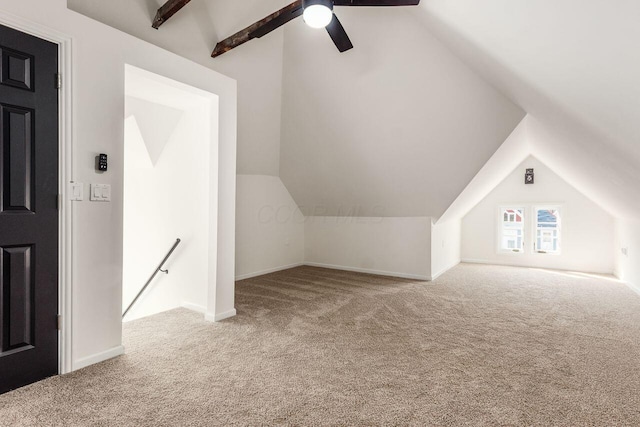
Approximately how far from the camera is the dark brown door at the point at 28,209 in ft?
6.01

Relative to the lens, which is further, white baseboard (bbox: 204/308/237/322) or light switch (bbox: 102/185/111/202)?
white baseboard (bbox: 204/308/237/322)

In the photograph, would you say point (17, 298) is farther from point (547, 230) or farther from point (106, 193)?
point (547, 230)

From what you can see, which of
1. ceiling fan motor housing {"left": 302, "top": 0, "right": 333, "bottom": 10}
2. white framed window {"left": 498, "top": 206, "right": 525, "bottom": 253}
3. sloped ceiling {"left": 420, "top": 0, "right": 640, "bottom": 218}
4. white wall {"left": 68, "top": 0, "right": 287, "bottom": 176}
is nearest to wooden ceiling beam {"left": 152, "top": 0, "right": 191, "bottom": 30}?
white wall {"left": 68, "top": 0, "right": 287, "bottom": 176}

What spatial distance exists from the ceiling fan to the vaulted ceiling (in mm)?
299

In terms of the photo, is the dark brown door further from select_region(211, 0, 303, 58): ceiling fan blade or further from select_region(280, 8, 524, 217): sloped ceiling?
select_region(280, 8, 524, 217): sloped ceiling

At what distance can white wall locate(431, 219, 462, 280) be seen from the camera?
5287mm

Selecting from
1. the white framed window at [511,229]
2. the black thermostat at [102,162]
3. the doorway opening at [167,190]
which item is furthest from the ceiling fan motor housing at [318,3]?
the white framed window at [511,229]

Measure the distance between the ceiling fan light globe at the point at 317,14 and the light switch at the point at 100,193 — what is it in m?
1.81

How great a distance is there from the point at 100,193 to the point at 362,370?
2.13m

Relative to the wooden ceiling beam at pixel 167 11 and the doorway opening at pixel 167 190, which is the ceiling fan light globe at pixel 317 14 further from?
the doorway opening at pixel 167 190

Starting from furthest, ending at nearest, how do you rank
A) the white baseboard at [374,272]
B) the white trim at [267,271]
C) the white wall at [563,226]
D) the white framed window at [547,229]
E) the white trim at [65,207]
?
the white framed window at [547,229] → the white wall at [563,226] → the white baseboard at [374,272] → the white trim at [267,271] → the white trim at [65,207]

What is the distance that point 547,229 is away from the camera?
668cm

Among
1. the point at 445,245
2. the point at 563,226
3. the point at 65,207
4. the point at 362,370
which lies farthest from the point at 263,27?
the point at 563,226

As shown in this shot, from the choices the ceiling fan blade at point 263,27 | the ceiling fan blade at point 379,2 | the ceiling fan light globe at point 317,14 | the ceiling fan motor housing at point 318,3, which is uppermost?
the ceiling fan blade at point 263,27
